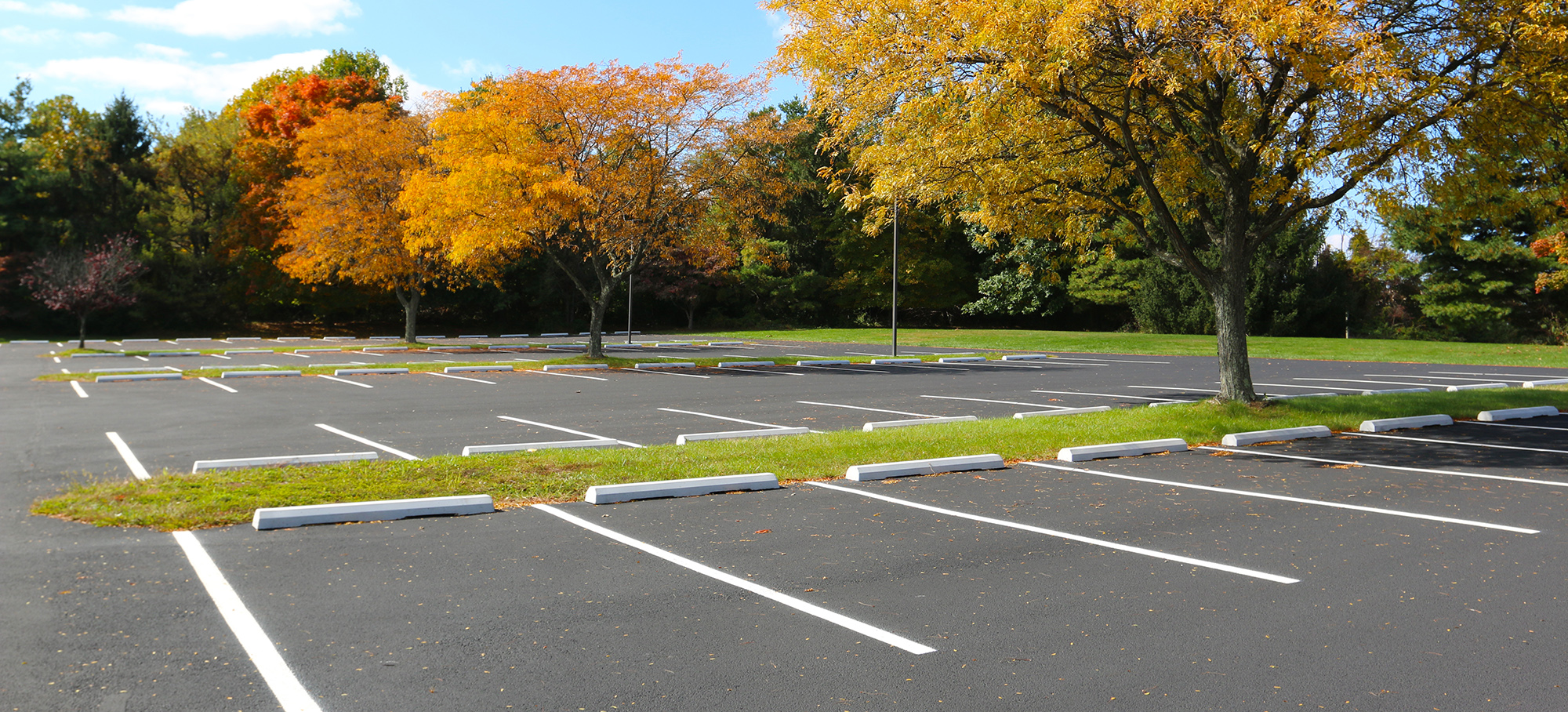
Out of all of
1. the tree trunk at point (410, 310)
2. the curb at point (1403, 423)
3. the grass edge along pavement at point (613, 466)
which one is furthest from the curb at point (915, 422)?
the tree trunk at point (410, 310)

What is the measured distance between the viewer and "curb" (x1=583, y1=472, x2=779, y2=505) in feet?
24.9

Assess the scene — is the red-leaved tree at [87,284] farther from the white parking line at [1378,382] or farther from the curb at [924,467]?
the white parking line at [1378,382]

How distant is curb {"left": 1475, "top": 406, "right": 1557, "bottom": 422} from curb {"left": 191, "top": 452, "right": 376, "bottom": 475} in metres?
14.7

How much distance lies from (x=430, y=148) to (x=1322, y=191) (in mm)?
23888

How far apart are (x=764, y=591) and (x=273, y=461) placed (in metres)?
6.06

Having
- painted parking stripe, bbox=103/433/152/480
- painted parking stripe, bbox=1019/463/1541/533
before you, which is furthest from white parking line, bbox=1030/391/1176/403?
painted parking stripe, bbox=103/433/152/480

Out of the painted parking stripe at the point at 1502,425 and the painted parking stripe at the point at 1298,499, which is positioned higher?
the painted parking stripe at the point at 1502,425

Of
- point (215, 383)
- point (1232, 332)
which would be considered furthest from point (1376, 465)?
point (215, 383)

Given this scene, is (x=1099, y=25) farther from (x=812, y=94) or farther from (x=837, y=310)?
(x=837, y=310)

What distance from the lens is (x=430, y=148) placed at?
27922 mm

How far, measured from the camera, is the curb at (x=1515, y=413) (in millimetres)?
13266

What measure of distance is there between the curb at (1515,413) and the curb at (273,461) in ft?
48.2

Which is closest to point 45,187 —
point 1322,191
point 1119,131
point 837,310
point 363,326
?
point 363,326

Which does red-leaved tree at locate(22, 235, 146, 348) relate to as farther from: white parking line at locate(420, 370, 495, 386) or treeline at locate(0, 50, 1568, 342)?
white parking line at locate(420, 370, 495, 386)
